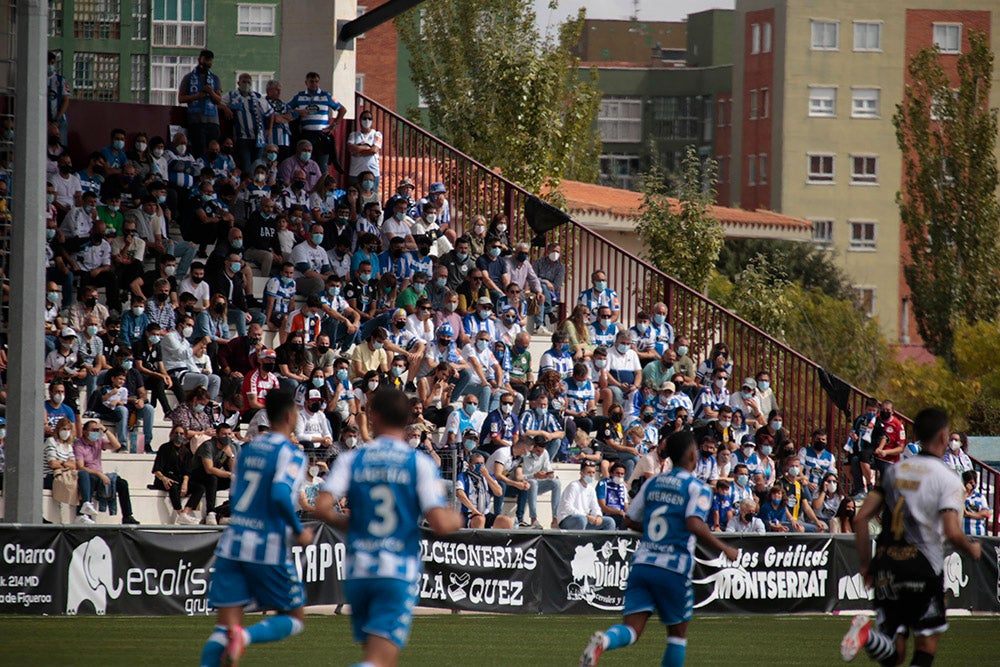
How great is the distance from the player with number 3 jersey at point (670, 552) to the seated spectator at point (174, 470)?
9.95 m

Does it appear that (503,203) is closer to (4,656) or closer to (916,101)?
(4,656)

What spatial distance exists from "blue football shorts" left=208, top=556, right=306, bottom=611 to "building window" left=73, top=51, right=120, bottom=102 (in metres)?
57.7

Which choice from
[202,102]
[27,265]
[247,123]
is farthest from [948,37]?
[27,265]

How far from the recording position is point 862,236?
2894 inches

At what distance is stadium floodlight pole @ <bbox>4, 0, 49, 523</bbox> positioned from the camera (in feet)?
48.3

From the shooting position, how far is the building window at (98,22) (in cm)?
6128

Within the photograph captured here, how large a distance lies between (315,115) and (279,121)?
0.64 metres

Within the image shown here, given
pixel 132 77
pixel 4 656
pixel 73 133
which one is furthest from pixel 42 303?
pixel 132 77

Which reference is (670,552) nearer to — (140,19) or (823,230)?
(140,19)

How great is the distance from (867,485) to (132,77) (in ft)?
165

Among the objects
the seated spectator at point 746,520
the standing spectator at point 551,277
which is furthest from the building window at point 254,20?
the seated spectator at point 746,520

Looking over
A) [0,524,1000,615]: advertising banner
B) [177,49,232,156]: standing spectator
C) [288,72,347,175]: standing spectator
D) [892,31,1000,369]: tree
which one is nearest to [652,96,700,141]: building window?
[892,31,1000,369]: tree

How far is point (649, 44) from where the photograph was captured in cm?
9675

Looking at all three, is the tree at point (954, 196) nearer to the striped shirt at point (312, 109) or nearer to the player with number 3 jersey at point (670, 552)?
the striped shirt at point (312, 109)
